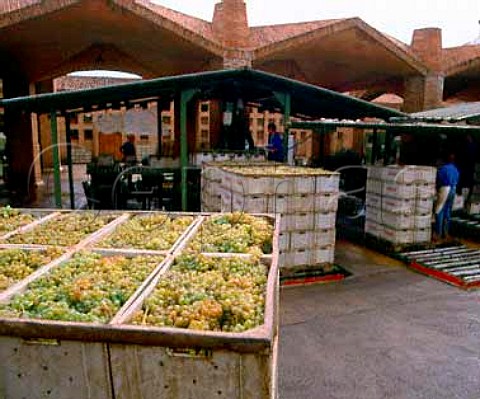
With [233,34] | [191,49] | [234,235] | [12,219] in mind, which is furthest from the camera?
[191,49]

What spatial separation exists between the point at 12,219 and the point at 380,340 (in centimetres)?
443

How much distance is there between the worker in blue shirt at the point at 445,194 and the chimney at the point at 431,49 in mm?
9124

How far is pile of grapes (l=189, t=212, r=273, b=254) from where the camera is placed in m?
3.44

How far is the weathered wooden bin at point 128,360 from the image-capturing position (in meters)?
2.08

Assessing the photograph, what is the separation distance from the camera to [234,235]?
368cm

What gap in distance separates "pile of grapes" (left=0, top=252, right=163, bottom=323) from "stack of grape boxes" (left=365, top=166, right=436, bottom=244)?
648 centimetres

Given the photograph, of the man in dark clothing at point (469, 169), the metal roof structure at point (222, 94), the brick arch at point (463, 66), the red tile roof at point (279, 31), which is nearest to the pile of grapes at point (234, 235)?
the metal roof structure at point (222, 94)

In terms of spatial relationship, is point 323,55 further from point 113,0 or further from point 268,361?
point 268,361

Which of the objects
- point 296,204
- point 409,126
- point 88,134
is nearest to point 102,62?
point 88,134

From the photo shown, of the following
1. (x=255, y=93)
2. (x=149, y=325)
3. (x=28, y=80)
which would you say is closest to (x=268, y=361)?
(x=149, y=325)

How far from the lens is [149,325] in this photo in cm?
223

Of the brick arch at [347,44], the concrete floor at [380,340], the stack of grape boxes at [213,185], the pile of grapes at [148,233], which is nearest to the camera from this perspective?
the pile of grapes at [148,233]

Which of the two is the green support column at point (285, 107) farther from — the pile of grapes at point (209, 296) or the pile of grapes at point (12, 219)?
the pile of grapes at point (209, 296)

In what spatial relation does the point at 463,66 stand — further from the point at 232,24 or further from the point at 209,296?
the point at 209,296
